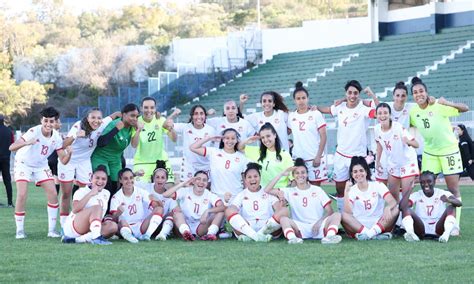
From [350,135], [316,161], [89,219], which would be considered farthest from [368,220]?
[89,219]

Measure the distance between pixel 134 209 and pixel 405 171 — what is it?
11.3ft

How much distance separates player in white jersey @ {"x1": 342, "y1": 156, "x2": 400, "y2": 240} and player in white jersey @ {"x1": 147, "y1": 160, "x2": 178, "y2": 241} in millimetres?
2197

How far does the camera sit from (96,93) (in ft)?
171

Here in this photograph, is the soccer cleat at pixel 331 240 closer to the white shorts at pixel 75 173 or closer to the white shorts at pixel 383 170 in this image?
the white shorts at pixel 383 170

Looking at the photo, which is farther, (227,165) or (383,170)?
(227,165)

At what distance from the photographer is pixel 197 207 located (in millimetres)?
12758

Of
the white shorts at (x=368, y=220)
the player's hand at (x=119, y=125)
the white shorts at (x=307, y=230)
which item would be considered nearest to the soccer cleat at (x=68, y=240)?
the player's hand at (x=119, y=125)

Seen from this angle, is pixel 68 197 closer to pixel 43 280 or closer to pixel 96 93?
pixel 43 280

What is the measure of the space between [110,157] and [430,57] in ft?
82.3

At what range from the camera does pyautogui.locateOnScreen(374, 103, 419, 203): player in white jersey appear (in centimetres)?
1240

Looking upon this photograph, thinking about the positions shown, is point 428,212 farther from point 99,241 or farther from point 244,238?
point 99,241

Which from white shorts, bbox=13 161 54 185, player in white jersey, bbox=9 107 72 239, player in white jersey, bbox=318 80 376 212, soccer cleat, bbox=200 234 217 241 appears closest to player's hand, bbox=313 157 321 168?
player in white jersey, bbox=318 80 376 212

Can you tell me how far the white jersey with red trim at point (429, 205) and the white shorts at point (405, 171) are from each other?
0.34m

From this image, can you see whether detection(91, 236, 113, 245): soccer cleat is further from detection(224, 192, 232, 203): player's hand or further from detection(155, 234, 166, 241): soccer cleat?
detection(224, 192, 232, 203): player's hand
